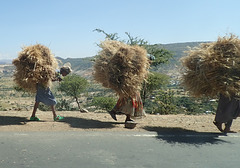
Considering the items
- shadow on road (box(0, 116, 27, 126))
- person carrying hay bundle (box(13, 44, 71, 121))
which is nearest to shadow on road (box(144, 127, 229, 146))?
person carrying hay bundle (box(13, 44, 71, 121))

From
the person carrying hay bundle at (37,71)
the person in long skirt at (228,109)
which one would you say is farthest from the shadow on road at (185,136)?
the person carrying hay bundle at (37,71)

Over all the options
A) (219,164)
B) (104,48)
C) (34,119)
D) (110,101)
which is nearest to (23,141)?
(34,119)

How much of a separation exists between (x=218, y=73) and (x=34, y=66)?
440 cm

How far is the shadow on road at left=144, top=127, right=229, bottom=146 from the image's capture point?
18.9 feet

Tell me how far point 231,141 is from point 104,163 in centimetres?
304

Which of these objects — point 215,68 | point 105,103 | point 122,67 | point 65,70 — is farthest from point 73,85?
point 215,68

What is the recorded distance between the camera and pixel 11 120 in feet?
23.4

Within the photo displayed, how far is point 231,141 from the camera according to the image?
5910 millimetres

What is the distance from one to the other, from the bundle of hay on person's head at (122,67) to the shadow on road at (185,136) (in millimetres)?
1156

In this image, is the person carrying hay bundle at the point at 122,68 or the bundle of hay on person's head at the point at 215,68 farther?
the person carrying hay bundle at the point at 122,68

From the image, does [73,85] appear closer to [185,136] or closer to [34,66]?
[34,66]

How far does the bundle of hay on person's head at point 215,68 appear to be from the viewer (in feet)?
20.2

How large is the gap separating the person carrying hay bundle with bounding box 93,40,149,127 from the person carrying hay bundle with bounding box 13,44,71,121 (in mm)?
1218

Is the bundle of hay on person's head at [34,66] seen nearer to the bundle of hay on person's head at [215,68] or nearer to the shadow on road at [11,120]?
the shadow on road at [11,120]
